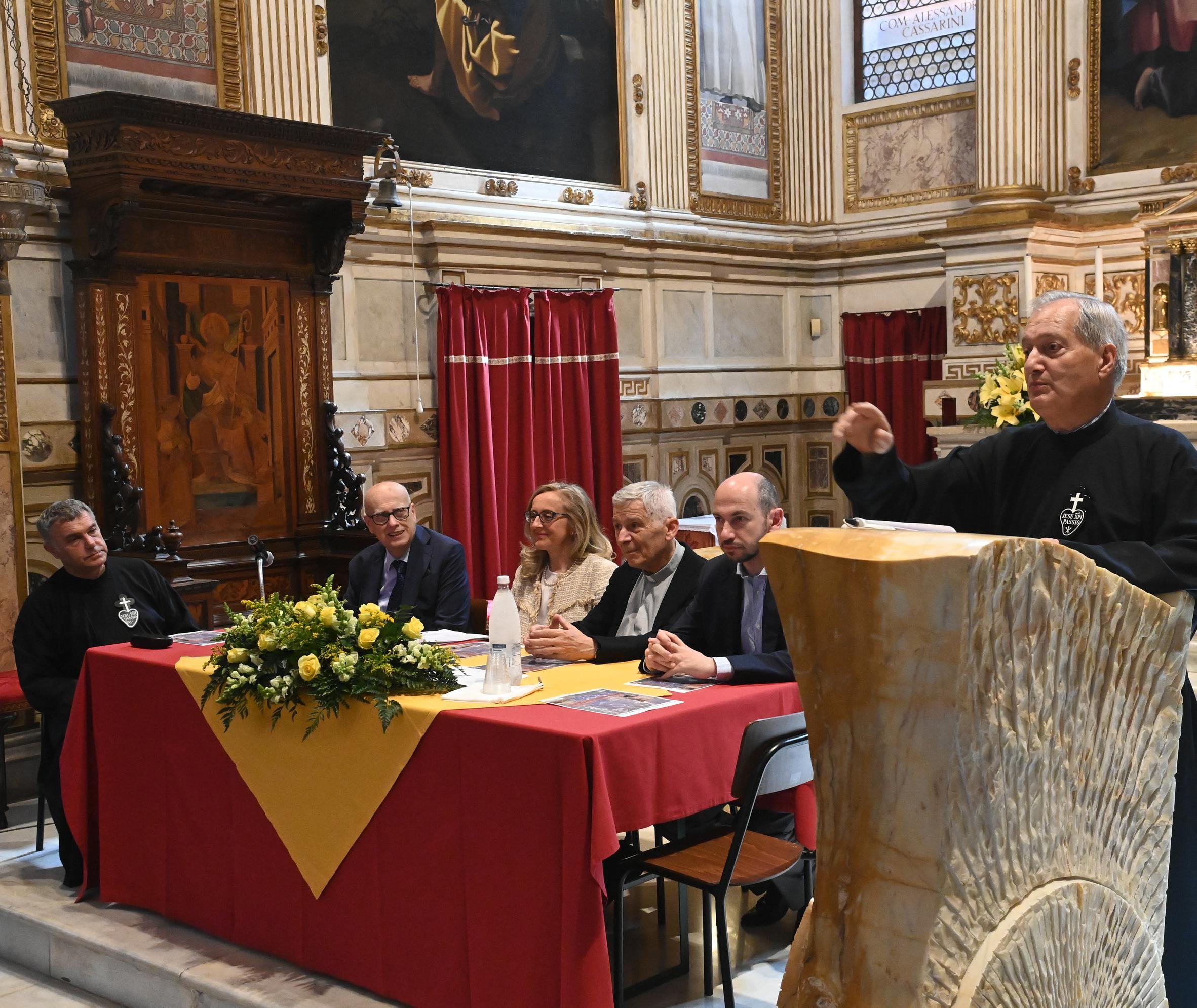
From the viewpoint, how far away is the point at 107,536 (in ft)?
21.7

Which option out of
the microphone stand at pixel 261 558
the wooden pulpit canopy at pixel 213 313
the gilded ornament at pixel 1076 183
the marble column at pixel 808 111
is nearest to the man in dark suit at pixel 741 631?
the microphone stand at pixel 261 558

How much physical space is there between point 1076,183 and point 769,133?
2.73 meters

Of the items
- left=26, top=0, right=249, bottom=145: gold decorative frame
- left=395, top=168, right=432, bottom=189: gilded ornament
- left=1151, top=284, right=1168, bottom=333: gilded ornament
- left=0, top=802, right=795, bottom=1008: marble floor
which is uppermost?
left=26, top=0, right=249, bottom=145: gold decorative frame

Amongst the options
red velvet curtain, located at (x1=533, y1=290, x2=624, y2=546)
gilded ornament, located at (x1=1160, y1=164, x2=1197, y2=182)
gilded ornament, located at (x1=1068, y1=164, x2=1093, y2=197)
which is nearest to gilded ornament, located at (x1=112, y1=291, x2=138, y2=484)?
red velvet curtain, located at (x1=533, y1=290, x2=624, y2=546)

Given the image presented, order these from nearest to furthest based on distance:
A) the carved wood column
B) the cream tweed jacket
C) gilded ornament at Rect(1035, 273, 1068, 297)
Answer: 1. the cream tweed jacket
2. the carved wood column
3. gilded ornament at Rect(1035, 273, 1068, 297)

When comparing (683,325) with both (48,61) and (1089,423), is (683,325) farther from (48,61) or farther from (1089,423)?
(1089,423)

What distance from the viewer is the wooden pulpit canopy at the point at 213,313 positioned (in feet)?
21.6

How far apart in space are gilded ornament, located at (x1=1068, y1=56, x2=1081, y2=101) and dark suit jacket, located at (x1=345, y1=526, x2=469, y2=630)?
23.8ft

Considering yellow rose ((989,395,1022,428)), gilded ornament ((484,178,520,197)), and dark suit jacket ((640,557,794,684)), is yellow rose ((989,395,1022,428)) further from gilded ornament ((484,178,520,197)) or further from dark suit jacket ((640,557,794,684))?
gilded ornament ((484,178,520,197))

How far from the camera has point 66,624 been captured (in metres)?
4.82

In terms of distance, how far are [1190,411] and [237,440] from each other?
18.2 ft

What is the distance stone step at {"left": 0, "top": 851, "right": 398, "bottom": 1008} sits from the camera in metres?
3.64

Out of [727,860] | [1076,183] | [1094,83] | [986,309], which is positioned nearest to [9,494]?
[727,860]

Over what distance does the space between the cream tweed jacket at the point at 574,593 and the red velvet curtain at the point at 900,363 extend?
6.68 meters
